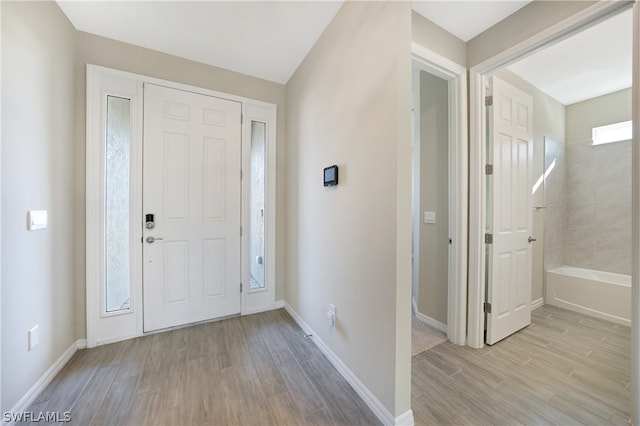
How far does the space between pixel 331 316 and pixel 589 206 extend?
3741 millimetres

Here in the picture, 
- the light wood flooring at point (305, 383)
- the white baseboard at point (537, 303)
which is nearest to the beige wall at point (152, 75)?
the light wood flooring at point (305, 383)

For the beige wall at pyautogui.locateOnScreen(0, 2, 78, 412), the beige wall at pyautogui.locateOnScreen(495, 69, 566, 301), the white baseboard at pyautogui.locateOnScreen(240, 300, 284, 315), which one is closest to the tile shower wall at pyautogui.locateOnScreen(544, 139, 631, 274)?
the beige wall at pyautogui.locateOnScreen(495, 69, 566, 301)

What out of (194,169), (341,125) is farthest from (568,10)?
(194,169)

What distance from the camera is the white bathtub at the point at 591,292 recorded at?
250cm

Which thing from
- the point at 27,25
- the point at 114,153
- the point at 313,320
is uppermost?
the point at 27,25

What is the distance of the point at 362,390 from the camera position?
154cm

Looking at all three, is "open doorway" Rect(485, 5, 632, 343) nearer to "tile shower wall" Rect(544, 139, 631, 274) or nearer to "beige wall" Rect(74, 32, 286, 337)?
"tile shower wall" Rect(544, 139, 631, 274)

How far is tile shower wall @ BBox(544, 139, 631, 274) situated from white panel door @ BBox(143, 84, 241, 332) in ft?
12.7

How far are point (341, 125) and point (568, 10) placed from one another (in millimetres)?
1608

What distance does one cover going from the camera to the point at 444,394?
156 centimetres

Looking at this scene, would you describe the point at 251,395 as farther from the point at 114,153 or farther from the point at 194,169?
the point at 114,153

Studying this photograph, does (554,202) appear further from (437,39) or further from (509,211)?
(437,39)

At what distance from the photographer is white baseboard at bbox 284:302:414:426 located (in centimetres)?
132

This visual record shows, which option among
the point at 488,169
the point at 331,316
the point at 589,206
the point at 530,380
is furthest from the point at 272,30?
the point at 589,206
